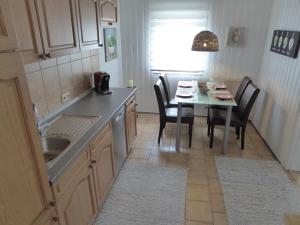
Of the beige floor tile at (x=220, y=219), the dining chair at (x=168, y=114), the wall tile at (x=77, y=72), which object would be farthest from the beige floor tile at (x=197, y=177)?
the wall tile at (x=77, y=72)

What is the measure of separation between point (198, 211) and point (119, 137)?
113cm

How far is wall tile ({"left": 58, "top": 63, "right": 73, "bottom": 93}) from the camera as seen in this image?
7.20 ft

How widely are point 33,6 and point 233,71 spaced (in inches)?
135

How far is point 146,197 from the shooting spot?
7.52ft

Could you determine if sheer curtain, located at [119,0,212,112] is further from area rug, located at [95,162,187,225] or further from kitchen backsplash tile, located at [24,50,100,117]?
area rug, located at [95,162,187,225]

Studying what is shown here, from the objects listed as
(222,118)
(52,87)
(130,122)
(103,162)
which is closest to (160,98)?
(130,122)

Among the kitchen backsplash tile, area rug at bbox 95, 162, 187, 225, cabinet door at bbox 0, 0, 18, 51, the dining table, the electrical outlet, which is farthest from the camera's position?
the dining table

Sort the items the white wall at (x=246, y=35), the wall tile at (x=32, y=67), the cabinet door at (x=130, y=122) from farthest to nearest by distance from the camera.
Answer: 1. the white wall at (x=246, y=35)
2. the cabinet door at (x=130, y=122)
3. the wall tile at (x=32, y=67)

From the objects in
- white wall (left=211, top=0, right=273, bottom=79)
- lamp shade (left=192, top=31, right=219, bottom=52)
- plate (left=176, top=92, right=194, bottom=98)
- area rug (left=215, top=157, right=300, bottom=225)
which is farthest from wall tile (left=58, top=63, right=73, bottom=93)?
white wall (left=211, top=0, right=273, bottom=79)

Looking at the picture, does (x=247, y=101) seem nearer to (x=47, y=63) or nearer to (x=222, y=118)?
(x=222, y=118)

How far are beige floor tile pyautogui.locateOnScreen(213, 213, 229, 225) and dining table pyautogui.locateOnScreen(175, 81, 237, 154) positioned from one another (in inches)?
45.2

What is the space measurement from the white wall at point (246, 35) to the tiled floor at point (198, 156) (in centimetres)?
104

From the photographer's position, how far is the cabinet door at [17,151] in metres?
0.85

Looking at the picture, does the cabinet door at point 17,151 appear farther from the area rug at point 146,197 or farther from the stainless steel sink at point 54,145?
the area rug at point 146,197
